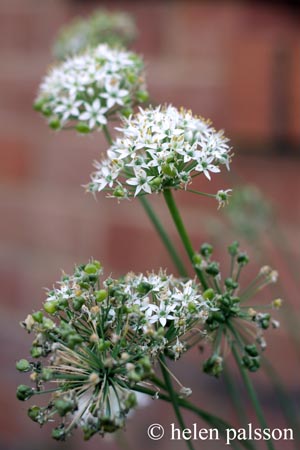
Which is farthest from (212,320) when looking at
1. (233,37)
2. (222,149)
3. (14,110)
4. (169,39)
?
(14,110)

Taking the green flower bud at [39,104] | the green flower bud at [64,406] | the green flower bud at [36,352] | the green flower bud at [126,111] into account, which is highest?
the green flower bud at [39,104]

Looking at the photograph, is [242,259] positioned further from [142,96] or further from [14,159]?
[14,159]

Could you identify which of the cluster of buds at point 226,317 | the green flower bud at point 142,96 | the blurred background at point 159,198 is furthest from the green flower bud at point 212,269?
the blurred background at point 159,198

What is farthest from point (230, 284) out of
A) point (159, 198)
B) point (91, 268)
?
point (159, 198)

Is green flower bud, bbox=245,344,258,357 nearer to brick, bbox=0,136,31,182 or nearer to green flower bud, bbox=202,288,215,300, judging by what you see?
green flower bud, bbox=202,288,215,300

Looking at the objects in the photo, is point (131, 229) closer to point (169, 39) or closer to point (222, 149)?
point (169, 39)

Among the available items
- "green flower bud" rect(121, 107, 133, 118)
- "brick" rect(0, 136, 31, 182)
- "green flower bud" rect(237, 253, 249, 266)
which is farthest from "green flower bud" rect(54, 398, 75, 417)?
"brick" rect(0, 136, 31, 182)

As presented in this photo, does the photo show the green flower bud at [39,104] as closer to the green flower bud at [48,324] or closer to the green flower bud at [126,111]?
the green flower bud at [126,111]
